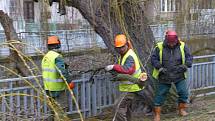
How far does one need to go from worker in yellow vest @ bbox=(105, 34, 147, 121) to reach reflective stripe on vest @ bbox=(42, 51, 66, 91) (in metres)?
0.94

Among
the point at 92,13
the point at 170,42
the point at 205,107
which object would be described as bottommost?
the point at 205,107

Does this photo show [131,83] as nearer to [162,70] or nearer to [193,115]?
[162,70]

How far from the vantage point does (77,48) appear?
40.9ft

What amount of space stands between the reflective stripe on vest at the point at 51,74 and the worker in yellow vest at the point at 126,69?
94cm

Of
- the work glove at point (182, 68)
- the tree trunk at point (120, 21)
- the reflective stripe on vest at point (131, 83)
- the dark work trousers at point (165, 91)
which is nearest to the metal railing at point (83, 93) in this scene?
the tree trunk at point (120, 21)

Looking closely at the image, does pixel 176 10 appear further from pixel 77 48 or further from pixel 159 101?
pixel 77 48

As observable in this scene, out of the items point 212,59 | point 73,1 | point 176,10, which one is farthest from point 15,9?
point 212,59

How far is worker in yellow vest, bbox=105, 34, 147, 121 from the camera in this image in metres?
7.04

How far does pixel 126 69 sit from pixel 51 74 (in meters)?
1.33

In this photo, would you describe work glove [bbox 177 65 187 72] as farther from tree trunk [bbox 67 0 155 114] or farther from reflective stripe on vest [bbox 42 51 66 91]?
reflective stripe on vest [bbox 42 51 66 91]

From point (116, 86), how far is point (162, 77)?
1267 mm

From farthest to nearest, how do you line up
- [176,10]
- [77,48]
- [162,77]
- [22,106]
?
1. [77,48]
2. [176,10]
3. [162,77]
4. [22,106]

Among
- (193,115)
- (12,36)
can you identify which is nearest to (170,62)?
(193,115)

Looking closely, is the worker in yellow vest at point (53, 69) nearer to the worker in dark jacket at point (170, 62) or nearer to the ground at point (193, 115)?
the ground at point (193, 115)
